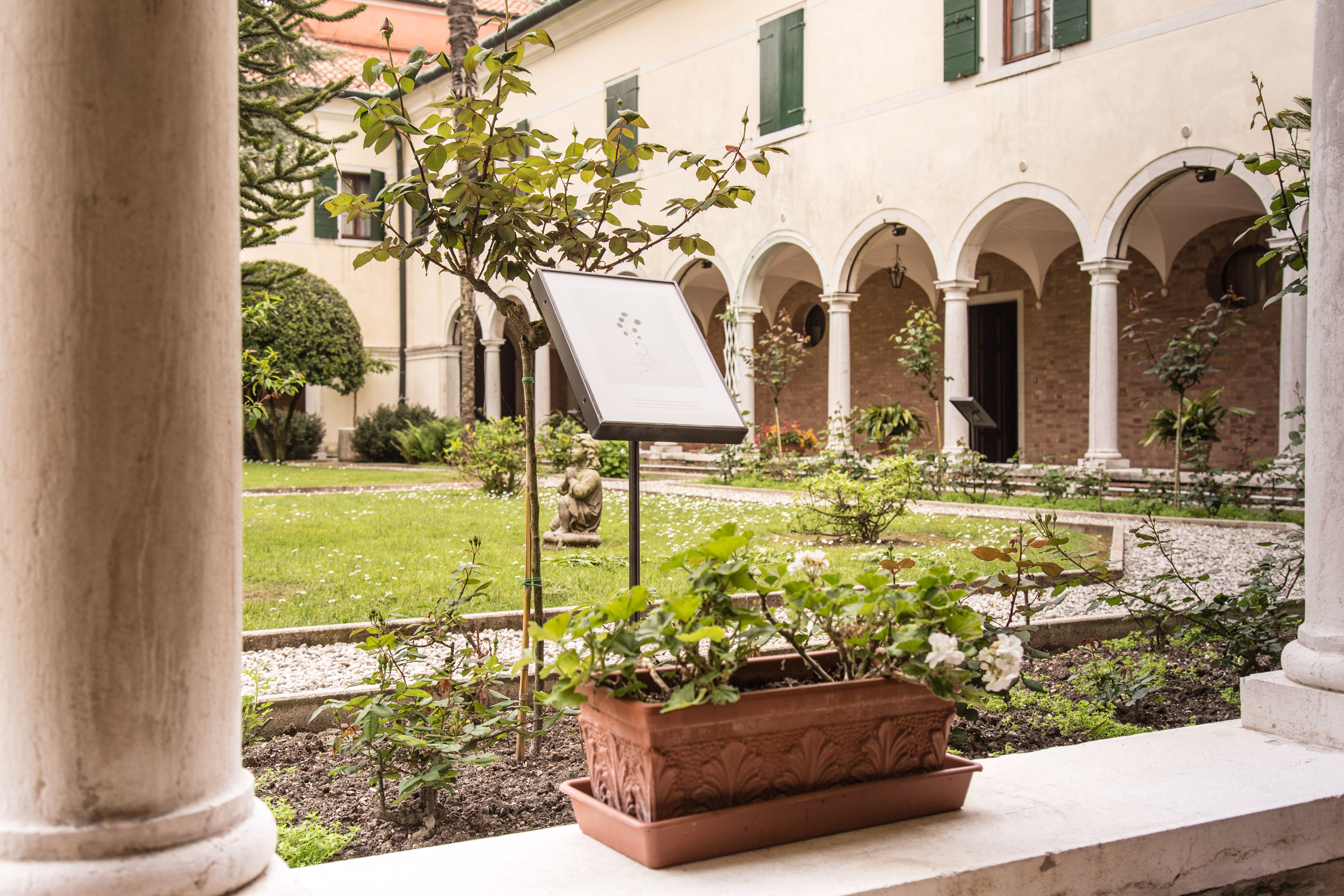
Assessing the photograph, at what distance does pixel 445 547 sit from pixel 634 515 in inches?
209

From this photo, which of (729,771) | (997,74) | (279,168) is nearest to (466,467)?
(279,168)

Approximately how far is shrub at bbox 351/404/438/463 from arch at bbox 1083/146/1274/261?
41.9 feet

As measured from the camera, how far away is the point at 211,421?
1.55m

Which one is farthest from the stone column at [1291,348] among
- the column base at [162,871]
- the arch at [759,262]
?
the column base at [162,871]

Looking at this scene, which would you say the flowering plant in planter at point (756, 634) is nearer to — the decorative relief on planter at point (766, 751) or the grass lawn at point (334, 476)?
the decorative relief on planter at point (766, 751)

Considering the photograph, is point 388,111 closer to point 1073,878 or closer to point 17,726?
point 17,726

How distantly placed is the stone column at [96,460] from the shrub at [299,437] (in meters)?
19.7

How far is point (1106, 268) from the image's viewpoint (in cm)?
1155

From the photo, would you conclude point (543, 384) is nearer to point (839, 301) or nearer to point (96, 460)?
point (839, 301)

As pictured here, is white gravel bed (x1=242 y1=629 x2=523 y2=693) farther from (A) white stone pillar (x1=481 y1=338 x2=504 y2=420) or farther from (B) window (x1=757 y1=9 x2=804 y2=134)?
(A) white stone pillar (x1=481 y1=338 x2=504 y2=420)

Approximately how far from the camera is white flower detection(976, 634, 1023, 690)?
2.08 metres

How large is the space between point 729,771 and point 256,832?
30.5 inches

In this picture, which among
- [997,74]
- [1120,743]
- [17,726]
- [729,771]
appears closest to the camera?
[17,726]

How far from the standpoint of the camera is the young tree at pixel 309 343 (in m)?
19.6
